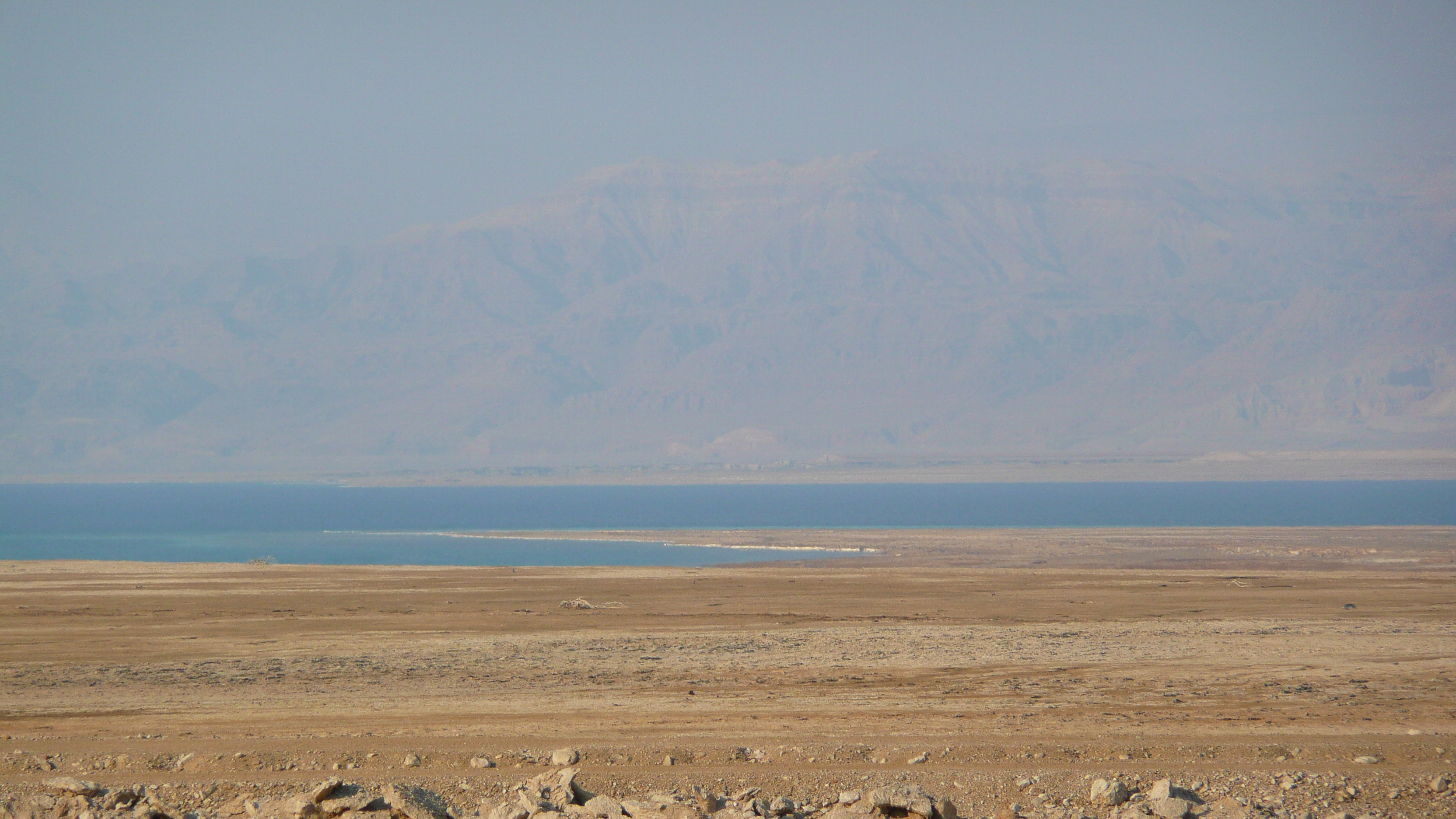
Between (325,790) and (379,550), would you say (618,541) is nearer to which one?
(379,550)

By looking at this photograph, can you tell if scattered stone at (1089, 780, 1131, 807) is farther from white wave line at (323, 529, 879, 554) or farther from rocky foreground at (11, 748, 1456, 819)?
white wave line at (323, 529, 879, 554)

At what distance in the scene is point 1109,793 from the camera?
1225 centimetres

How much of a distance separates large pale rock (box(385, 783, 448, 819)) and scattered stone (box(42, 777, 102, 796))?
2.87 m

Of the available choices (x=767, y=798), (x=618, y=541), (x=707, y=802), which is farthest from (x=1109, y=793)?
(x=618, y=541)

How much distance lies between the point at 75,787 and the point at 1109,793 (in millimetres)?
9962

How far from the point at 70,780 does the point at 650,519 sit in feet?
334

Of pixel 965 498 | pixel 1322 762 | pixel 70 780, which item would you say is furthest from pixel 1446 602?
pixel 965 498

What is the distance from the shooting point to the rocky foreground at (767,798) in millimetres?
11312

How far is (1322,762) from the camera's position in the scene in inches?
557

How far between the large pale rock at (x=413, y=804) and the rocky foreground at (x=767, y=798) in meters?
0.02

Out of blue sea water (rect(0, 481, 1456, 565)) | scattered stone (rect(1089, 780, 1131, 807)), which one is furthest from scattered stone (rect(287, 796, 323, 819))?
blue sea water (rect(0, 481, 1456, 565))

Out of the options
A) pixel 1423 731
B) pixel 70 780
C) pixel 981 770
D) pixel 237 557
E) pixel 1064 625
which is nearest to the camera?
pixel 70 780

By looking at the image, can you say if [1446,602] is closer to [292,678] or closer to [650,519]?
[292,678]

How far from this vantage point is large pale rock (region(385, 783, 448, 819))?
11242 millimetres
